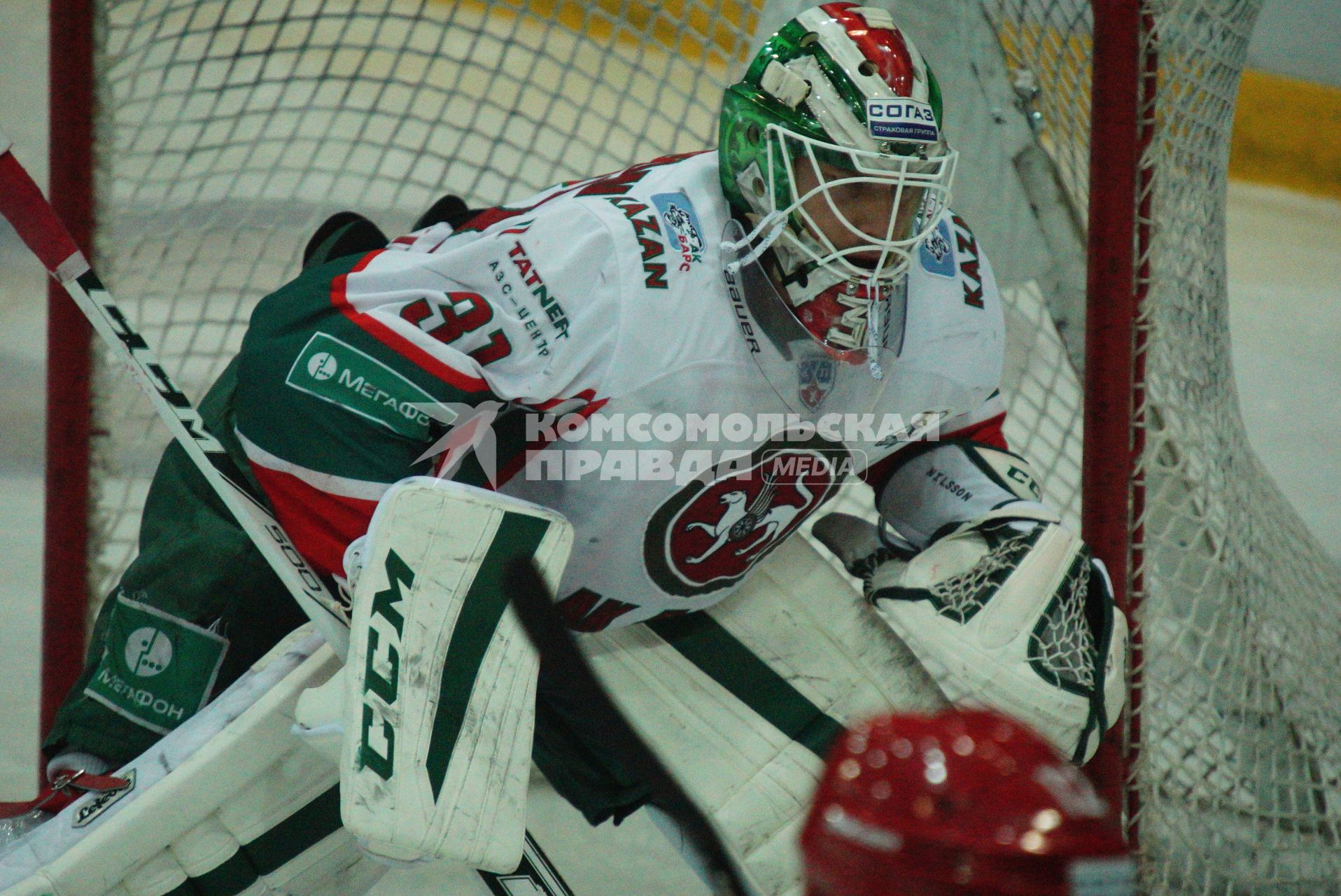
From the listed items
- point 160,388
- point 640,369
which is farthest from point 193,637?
point 640,369

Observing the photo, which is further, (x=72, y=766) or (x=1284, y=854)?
(x=1284, y=854)

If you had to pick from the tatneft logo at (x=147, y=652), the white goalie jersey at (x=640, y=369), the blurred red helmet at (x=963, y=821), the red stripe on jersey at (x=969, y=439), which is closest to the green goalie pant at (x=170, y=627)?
the tatneft logo at (x=147, y=652)

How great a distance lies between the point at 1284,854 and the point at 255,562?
1344 mm

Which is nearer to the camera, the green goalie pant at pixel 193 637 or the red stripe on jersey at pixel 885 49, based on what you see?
the red stripe on jersey at pixel 885 49

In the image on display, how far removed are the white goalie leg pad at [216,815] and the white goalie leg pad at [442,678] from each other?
0.26m

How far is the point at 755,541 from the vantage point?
1.45m

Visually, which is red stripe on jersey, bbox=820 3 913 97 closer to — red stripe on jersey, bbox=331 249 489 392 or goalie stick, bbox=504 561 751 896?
red stripe on jersey, bbox=331 249 489 392

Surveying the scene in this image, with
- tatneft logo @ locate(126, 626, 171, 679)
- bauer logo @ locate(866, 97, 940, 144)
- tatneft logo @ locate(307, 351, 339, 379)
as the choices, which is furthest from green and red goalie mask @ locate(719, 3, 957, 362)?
tatneft logo @ locate(126, 626, 171, 679)

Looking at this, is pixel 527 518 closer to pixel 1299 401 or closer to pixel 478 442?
pixel 478 442

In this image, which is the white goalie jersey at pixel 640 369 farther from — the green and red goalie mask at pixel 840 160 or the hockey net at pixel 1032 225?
the hockey net at pixel 1032 225

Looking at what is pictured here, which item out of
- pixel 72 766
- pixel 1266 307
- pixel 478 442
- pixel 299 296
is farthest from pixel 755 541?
pixel 1266 307

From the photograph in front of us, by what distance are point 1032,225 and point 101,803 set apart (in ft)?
4.50

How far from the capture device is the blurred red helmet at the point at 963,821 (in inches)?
19.4

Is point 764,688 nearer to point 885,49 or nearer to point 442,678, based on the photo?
point 442,678
